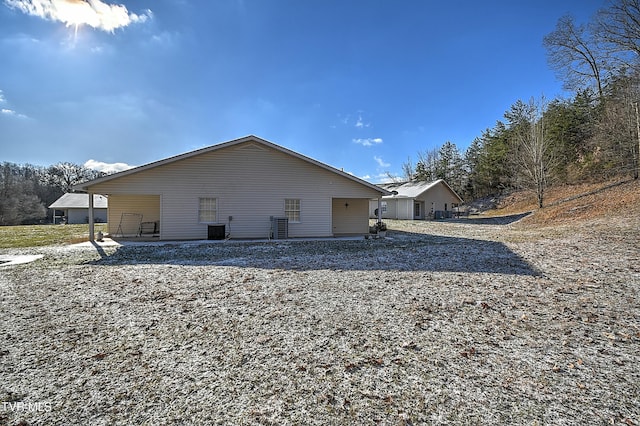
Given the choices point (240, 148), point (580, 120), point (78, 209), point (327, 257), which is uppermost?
point (580, 120)

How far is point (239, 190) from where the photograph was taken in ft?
41.0

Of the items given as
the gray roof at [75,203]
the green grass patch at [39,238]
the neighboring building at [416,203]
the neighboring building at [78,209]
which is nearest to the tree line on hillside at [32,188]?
the gray roof at [75,203]

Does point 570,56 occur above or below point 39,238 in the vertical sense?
above

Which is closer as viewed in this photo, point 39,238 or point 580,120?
point 39,238

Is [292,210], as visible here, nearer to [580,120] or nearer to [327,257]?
[327,257]

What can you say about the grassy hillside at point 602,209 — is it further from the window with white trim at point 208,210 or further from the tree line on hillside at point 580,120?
the window with white trim at point 208,210

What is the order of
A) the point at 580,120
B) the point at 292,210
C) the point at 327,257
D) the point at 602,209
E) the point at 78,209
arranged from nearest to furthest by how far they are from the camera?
the point at 327,257 → the point at 292,210 → the point at 602,209 → the point at 580,120 → the point at 78,209

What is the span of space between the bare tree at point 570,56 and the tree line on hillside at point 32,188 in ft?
163

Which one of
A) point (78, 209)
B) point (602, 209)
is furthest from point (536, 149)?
point (78, 209)

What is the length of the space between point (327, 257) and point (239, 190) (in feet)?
18.9

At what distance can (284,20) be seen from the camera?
462 inches

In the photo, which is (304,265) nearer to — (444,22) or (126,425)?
(126,425)

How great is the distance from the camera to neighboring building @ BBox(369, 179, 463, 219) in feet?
94.9

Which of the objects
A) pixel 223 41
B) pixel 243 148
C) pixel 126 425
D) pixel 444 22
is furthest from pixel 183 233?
pixel 444 22
